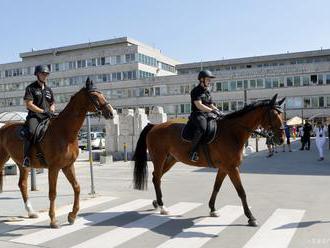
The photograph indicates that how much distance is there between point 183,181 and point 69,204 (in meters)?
5.10

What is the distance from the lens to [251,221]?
25.2ft

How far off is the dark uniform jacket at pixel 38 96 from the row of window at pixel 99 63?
2673 inches

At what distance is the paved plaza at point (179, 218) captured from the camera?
6.90m

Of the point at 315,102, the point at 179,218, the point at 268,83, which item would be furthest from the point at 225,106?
the point at 179,218

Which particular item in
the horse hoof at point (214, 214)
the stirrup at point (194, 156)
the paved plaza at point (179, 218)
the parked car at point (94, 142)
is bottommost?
the paved plaza at point (179, 218)

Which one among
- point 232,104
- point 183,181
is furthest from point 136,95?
point 183,181

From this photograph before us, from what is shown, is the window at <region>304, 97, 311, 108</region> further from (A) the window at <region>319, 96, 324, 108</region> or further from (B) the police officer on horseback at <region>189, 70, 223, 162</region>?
(B) the police officer on horseback at <region>189, 70, 223, 162</region>

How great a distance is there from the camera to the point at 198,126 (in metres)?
8.34

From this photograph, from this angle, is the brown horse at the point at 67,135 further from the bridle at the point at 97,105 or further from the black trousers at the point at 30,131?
the black trousers at the point at 30,131

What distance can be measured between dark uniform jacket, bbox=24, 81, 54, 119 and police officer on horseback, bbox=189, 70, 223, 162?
2901mm

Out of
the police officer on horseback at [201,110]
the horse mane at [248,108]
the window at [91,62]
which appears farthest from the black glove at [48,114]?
the window at [91,62]

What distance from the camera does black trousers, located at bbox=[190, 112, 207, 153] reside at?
326 inches

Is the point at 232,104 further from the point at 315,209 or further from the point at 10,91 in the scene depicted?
the point at 315,209

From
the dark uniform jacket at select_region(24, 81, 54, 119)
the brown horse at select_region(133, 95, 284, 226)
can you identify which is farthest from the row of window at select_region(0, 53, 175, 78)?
the dark uniform jacket at select_region(24, 81, 54, 119)
